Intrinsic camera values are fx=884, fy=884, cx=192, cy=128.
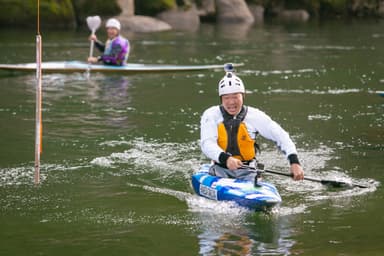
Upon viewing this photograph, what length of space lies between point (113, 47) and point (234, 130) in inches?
457

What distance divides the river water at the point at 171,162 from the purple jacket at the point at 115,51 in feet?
1.27

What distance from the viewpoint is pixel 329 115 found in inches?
634

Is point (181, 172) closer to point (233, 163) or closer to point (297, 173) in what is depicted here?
point (233, 163)

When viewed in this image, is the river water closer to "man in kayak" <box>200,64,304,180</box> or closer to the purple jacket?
the purple jacket

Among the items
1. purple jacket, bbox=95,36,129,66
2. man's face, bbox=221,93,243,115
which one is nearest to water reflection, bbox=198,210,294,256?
man's face, bbox=221,93,243,115

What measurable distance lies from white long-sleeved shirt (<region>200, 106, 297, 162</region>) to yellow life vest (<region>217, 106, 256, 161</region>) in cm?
5

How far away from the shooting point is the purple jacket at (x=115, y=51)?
20.6m

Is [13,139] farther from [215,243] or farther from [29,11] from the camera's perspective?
[29,11]

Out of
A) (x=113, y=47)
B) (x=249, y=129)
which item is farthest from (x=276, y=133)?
(x=113, y=47)

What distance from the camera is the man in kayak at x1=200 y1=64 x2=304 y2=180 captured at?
9.41 m

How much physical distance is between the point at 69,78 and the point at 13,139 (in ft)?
23.8

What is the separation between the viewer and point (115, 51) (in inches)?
826

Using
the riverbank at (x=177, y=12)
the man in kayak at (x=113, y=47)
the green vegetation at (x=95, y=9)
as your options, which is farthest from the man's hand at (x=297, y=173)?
the green vegetation at (x=95, y=9)

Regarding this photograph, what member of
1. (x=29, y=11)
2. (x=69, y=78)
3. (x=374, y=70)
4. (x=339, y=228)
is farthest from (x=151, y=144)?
(x=29, y=11)
